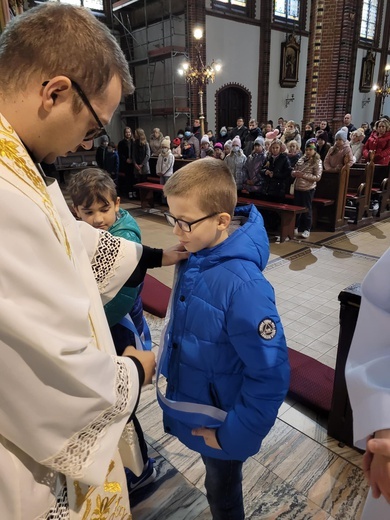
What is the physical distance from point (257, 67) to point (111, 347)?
1601 cm

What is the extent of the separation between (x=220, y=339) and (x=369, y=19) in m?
21.3

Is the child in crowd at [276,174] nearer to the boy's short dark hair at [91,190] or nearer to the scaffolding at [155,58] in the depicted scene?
the boy's short dark hair at [91,190]

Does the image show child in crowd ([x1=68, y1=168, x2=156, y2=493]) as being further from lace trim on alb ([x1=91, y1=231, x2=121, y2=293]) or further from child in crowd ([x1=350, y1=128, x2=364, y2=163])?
child in crowd ([x1=350, y1=128, x2=364, y2=163])

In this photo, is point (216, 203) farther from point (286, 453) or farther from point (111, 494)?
point (286, 453)

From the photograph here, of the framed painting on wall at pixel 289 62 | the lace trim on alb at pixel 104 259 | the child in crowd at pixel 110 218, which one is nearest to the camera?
the lace trim on alb at pixel 104 259

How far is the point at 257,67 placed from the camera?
582 inches

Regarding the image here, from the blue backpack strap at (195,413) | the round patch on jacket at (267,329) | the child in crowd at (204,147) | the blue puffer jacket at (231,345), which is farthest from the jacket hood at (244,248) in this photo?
the child in crowd at (204,147)

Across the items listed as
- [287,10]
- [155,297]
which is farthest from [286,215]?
[287,10]

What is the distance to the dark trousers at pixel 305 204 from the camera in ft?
19.8

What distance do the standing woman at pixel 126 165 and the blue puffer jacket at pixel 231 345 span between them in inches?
360

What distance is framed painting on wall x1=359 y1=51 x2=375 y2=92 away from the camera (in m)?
17.2

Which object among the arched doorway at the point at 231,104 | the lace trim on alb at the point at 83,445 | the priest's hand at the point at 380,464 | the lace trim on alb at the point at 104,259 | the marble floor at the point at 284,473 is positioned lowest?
the marble floor at the point at 284,473

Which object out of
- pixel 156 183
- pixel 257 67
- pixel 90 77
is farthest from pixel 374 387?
pixel 257 67

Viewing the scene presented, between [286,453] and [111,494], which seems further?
[286,453]
